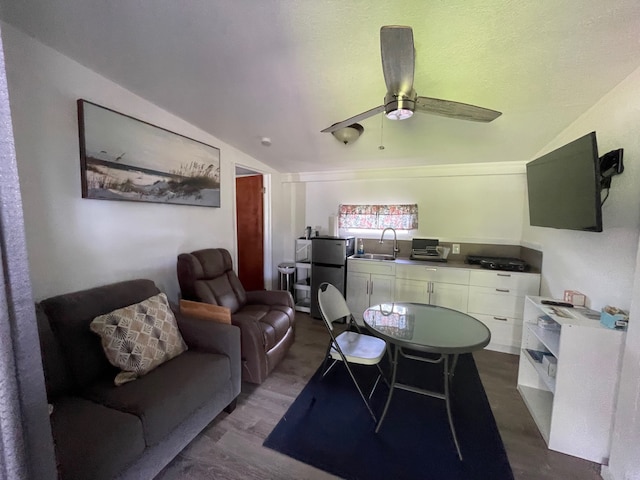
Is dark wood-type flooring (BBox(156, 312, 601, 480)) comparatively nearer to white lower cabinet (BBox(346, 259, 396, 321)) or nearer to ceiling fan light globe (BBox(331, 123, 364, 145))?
white lower cabinet (BBox(346, 259, 396, 321))

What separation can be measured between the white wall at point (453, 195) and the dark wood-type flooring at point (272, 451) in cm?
176

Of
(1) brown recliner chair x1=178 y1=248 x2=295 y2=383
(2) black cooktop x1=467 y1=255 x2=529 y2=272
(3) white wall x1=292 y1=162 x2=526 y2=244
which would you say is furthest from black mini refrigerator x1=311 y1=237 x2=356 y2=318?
(2) black cooktop x1=467 y1=255 x2=529 y2=272

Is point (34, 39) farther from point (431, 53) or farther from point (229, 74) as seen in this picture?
point (431, 53)

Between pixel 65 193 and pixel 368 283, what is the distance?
3.06 m

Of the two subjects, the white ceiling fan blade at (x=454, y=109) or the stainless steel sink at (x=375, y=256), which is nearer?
the white ceiling fan blade at (x=454, y=109)

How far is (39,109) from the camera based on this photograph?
63.7 inches

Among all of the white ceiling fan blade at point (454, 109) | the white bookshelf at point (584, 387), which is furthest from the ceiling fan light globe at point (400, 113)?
the white bookshelf at point (584, 387)

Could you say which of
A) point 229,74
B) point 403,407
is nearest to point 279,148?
point 229,74

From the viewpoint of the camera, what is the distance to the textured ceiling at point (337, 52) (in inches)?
53.5

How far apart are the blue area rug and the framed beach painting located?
2.10 m

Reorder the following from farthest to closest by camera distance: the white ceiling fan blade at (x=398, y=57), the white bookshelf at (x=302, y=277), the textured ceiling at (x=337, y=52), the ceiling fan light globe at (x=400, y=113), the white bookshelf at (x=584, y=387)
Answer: the white bookshelf at (x=302, y=277) < the white bookshelf at (x=584, y=387) < the ceiling fan light globe at (x=400, y=113) < the textured ceiling at (x=337, y=52) < the white ceiling fan blade at (x=398, y=57)

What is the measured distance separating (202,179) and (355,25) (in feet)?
6.67

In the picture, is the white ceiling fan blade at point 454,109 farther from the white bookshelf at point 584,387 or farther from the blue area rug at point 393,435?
the blue area rug at point 393,435

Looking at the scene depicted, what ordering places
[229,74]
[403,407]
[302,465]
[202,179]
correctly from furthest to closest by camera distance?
[202,179] < [403,407] < [229,74] < [302,465]
